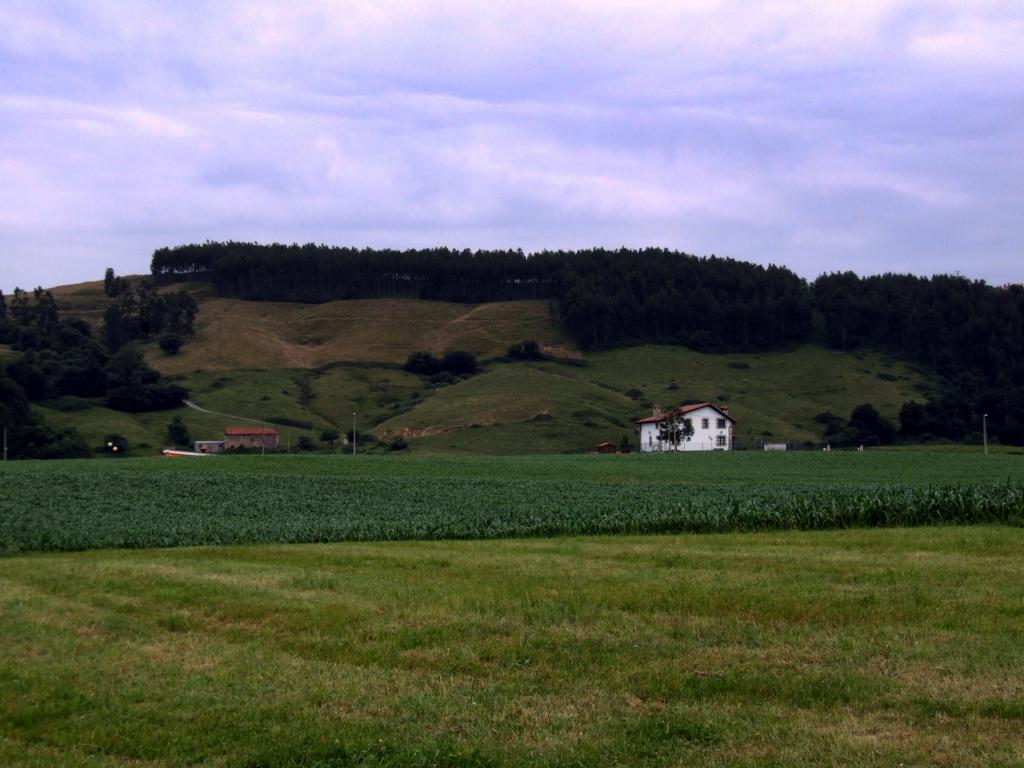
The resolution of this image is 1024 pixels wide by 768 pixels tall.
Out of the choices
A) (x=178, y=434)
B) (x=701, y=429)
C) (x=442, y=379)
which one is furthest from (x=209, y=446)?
(x=701, y=429)

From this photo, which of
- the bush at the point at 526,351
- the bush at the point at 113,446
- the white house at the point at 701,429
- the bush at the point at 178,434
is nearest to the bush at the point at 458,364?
the bush at the point at 526,351

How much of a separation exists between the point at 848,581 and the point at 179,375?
14455cm

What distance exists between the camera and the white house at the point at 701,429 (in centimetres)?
11656

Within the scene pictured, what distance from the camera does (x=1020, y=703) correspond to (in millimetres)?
11125

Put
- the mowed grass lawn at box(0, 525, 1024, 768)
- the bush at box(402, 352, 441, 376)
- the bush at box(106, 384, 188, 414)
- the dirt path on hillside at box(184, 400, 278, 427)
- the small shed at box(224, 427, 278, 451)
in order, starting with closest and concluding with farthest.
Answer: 1. the mowed grass lawn at box(0, 525, 1024, 768)
2. the small shed at box(224, 427, 278, 451)
3. the dirt path on hillside at box(184, 400, 278, 427)
4. the bush at box(106, 384, 188, 414)
5. the bush at box(402, 352, 441, 376)

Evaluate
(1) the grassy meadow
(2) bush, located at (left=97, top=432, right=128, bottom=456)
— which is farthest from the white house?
(2) bush, located at (left=97, top=432, right=128, bottom=456)

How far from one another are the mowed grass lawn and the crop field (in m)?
10.0

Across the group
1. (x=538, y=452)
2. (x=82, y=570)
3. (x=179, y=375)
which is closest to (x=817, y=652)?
(x=82, y=570)

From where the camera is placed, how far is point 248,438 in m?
118

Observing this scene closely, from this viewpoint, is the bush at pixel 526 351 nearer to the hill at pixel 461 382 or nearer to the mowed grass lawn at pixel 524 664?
the hill at pixel 461 382

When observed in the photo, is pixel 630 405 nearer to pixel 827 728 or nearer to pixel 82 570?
pixel 82 570

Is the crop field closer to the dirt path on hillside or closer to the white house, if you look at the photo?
the white house

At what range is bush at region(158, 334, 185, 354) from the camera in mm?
165000

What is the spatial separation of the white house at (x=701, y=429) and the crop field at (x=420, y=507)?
174ft
